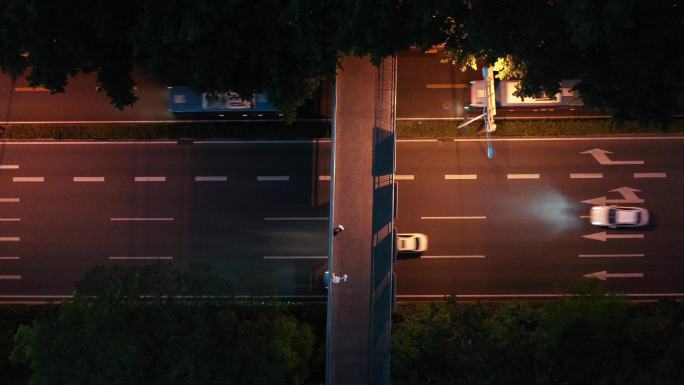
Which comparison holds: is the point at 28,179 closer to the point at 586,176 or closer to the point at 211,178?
the point at 211,178

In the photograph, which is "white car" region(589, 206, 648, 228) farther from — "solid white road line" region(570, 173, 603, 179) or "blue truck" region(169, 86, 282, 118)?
"blue truck" region(169, 86, 282, 118)

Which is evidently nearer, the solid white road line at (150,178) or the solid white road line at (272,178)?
the solid white road line at (272,178)

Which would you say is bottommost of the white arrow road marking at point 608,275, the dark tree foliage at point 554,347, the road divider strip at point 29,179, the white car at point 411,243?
the dark tree foliage at point 554,347

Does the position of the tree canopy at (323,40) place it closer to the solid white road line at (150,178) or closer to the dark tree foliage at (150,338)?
the solid white road line at (150,178)

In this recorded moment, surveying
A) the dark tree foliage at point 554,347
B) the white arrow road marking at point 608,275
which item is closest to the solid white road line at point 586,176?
the white arrow road marking at point 608,275

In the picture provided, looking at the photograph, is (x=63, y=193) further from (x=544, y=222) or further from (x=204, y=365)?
(x=544, y=222)

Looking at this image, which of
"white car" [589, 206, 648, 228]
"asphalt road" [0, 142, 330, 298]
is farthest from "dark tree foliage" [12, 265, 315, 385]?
"white car" [589, 206, 648, 228]
